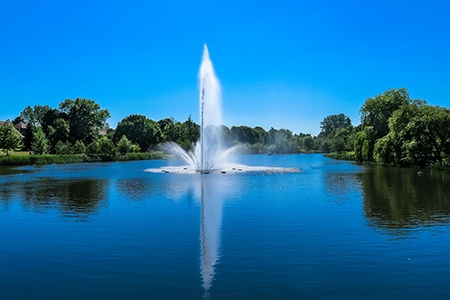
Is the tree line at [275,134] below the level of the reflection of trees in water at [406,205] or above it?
above

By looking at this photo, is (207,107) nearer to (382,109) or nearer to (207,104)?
(207,104)

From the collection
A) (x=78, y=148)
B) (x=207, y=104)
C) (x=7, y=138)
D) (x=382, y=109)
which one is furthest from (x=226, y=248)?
(x=78, y=148)

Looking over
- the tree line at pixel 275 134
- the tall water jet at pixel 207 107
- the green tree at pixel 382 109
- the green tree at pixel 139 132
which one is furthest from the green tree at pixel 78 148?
the green tree at pixel 382 109

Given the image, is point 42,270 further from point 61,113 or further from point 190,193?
point 61,113

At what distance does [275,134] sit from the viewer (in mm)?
199875

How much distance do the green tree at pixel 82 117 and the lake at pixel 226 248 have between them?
94.5 meters

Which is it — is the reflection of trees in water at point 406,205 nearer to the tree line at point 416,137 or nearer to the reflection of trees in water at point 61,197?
the reflection of trees in water at point 61,197

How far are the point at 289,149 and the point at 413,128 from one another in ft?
425

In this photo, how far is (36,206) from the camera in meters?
23.8

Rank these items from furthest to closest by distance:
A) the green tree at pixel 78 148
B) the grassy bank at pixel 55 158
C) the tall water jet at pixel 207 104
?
the green tree at pixel 78 148, the grassy bank at pixel 55 158, the tall water jet at pixel 207 104

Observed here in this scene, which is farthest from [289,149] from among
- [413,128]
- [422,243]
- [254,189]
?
[422,243]

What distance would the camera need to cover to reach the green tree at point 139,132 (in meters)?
137

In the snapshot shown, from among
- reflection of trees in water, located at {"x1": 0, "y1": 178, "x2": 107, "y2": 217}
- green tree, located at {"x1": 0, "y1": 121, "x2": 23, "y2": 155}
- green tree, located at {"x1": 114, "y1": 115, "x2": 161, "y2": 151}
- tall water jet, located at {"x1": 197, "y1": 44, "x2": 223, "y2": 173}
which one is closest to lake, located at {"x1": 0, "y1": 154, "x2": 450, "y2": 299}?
reflection of trees in water, located at {"x1": 0, "y1": 178, "x2": 107, "y2": 217}

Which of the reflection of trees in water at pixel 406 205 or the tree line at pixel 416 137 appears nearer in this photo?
the reflection of trees in water at pixel 406 205
